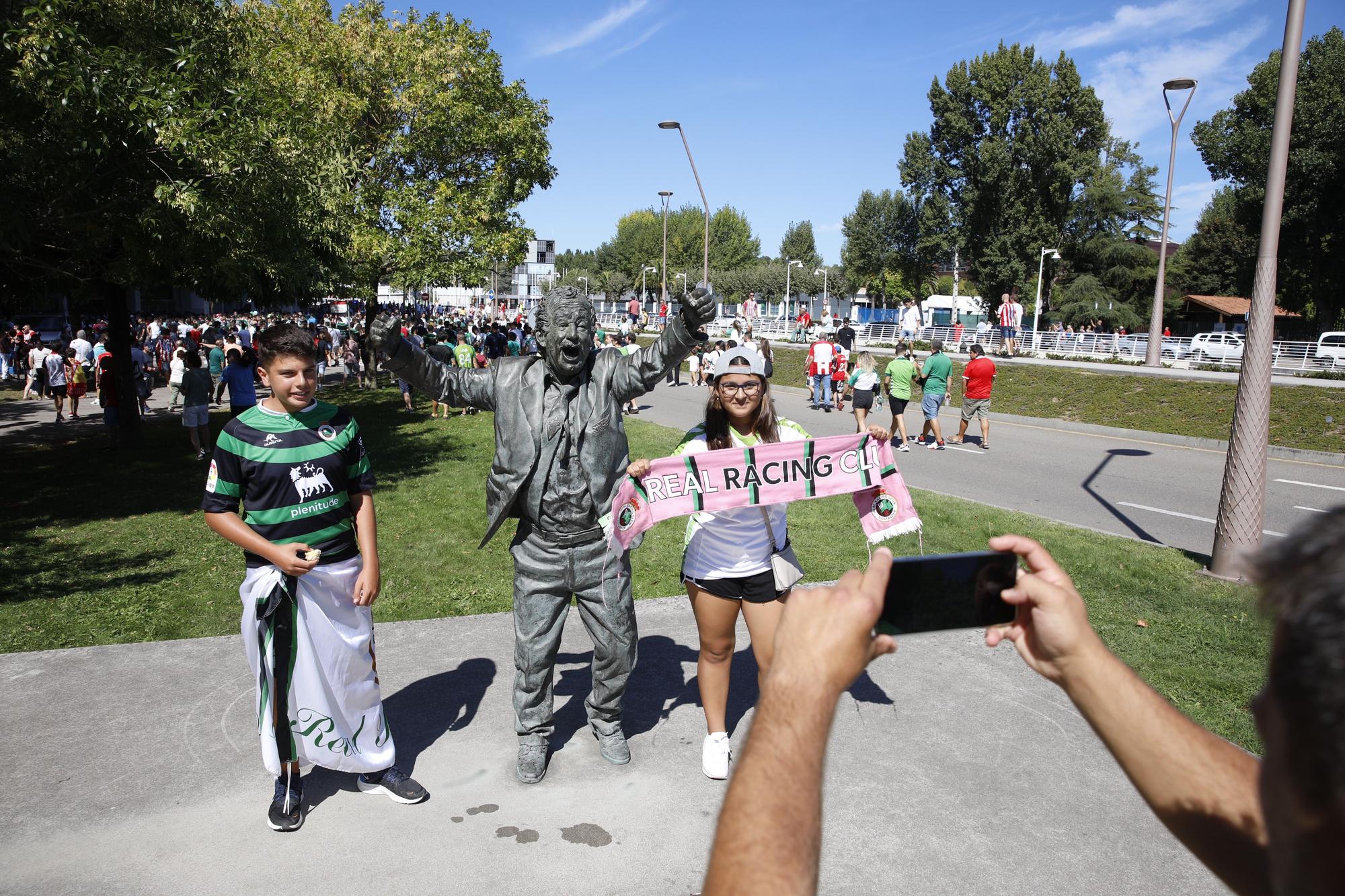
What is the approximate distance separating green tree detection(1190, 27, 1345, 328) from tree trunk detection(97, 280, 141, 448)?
3908 centimetres

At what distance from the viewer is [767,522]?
4281mm

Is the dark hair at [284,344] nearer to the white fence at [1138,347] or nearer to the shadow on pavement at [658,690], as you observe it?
the shadow on pavement at [658,690]

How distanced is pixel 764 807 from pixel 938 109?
61.4m

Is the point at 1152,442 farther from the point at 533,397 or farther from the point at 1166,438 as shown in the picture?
the point at 533,397

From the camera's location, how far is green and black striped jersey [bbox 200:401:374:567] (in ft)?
11.8

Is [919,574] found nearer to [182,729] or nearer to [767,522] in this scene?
[767,522]

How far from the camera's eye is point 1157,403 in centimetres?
2041

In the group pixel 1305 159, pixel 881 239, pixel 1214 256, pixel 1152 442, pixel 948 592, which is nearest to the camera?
pixel 948 592

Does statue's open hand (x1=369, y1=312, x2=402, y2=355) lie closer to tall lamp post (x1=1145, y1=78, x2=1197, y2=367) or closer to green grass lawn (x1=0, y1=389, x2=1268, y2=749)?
green grass lawn (x1=0, y1=389, x2=1268, y2=749)

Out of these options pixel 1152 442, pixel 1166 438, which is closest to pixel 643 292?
pixel 1166 438

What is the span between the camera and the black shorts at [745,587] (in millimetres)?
4191

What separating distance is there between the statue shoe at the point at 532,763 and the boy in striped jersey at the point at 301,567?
1.63ft

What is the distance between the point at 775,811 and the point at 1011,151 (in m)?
58.5

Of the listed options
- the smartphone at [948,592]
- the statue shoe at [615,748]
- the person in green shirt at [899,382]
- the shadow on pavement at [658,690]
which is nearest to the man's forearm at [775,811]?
the smartphone at [948,592]
